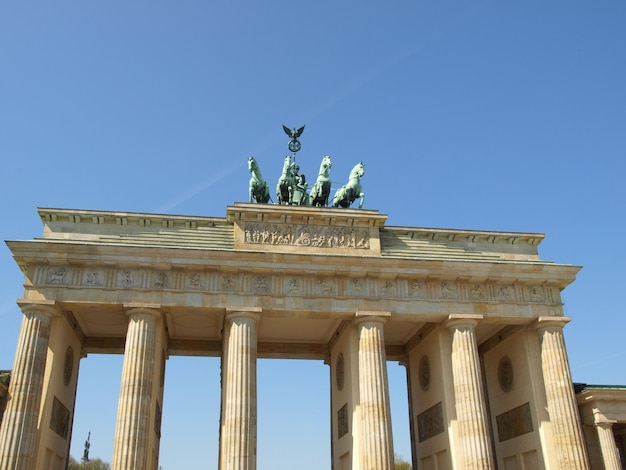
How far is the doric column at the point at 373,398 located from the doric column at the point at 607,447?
1046 cm

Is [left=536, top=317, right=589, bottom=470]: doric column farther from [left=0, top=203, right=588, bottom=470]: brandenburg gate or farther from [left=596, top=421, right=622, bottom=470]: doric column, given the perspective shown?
[left=596, top=421, right=622, bottom=470]: doric column

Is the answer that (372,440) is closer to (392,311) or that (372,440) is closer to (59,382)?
(392,311)

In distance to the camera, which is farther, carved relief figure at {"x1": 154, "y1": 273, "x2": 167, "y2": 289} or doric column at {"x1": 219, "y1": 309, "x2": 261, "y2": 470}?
carved relief figure at {"x1": 154, "y1": 273, "x2": 167, "y2": 289}

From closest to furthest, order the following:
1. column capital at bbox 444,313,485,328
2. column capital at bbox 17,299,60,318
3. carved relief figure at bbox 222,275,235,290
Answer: column capital at bbox 17,299,60,318 → carved relief figure at bbox 222,275,235,290 → column capital at bbox 444,313,485,328

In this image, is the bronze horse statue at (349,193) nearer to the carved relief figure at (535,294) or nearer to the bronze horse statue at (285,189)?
the bronze horse statue at (285,189)

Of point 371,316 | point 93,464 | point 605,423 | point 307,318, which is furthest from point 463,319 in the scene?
point 93,464

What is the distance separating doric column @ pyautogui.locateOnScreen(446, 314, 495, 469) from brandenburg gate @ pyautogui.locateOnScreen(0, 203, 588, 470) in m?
0.06

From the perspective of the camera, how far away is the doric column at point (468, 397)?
27031mm

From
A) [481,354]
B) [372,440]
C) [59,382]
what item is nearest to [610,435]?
[481,354]

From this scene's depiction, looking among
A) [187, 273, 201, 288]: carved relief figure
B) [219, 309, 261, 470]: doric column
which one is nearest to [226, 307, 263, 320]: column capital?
[219, 309, 261, 470]: doric column

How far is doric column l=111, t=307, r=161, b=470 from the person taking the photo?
24453 mm

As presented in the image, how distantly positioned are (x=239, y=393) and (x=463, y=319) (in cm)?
1090

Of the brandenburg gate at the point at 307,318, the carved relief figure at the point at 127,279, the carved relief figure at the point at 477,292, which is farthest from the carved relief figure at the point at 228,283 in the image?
the carved relief figure at the point at 477,292

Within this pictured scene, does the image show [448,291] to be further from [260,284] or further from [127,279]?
[127,279]
